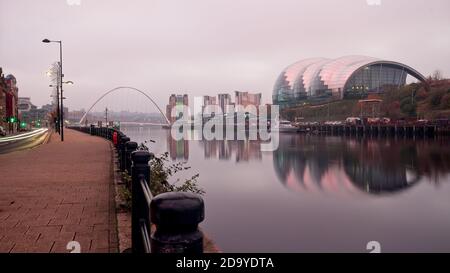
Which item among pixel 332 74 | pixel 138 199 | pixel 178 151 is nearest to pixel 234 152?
pixel 178 151

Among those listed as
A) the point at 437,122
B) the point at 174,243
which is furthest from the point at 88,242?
the point at 437,122

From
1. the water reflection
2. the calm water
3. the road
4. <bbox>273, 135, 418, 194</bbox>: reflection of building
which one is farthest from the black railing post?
the road

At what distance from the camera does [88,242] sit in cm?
583

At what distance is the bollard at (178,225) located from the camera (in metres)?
2.46

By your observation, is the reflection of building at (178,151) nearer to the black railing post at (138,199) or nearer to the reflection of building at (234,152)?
the reflection of building at (234,152)

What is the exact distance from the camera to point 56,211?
7930mm

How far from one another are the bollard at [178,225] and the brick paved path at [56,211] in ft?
11.1

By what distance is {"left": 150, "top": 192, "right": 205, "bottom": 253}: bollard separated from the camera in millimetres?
2455

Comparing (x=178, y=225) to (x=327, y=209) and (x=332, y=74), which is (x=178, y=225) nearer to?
(x=327, y=209)

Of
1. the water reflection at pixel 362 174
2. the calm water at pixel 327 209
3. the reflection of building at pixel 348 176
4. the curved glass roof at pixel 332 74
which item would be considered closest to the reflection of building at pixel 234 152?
the water reflection at pixel 362 174

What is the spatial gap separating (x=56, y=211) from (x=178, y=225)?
21.0 ft
